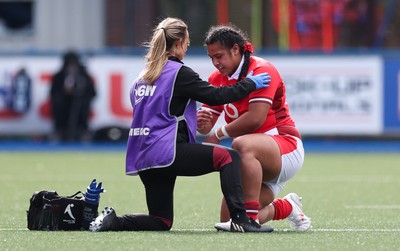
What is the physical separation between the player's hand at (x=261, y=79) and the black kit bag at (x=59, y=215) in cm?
138

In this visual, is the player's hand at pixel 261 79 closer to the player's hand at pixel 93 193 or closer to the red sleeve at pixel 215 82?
the red sleeve at pixel 215 82

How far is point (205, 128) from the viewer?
25.2ft

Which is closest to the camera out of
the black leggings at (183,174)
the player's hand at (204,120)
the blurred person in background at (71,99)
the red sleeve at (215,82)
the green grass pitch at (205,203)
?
the green grass pitch at (205,203)

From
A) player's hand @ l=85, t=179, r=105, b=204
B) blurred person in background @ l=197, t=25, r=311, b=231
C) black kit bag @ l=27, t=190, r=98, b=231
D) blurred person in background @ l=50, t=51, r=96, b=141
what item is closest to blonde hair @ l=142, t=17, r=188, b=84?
blurred person in background @ l=197, t=25, r=311, b=231

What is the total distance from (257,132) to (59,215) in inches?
57.2

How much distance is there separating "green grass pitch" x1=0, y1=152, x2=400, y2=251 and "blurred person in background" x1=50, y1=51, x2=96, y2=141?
5.87 feet

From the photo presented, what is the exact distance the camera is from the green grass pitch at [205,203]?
22.0 feet

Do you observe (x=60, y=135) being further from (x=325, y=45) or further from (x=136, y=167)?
(x=136, y=167)

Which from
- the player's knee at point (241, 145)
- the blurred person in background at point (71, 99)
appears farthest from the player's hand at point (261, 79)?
the blurred person in background at point (71, 99)

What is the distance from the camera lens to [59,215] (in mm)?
7523

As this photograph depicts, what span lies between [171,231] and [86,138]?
40.8 ft

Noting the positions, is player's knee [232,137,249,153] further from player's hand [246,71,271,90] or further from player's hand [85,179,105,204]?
player's hand [85,179,105,204]

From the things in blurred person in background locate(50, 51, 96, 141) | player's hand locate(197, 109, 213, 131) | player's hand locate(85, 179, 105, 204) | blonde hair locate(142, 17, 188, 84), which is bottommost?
blurred person in background locate(50, 51, 96, 141)

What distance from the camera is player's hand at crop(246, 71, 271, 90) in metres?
7.28
